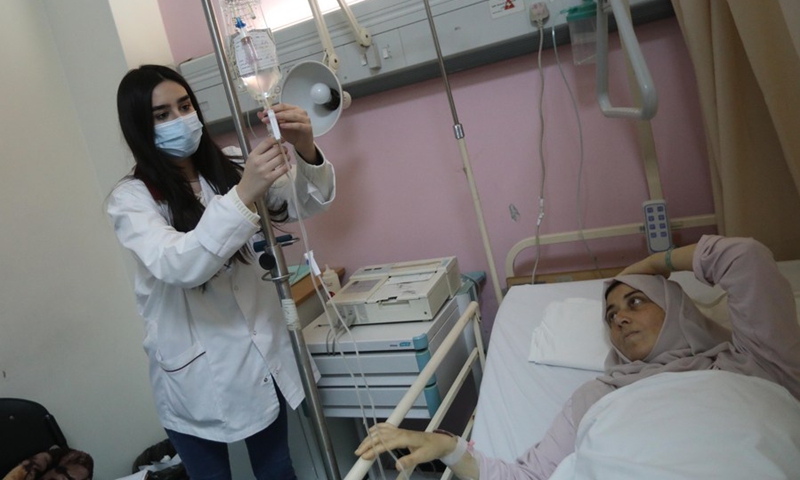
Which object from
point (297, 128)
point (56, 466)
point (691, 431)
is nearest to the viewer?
point (691, 431)

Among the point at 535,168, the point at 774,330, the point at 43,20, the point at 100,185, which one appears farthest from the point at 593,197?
the point at 43,20

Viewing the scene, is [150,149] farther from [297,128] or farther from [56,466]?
[56,466]

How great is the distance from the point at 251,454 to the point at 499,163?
1238 millimetres

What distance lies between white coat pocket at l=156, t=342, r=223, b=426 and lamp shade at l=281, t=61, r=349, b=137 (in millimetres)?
658

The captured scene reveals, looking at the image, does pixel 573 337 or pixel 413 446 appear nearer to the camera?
pixel 413 446

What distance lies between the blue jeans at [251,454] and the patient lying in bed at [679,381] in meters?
0.58

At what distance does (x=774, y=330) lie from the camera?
1087 millimetres

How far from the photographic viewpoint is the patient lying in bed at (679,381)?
93 centimetres

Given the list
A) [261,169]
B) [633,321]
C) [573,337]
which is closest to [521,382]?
[573,337]

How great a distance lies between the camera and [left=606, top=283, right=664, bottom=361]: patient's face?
126cm

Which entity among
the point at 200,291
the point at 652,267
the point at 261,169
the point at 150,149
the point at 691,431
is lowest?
the point at 691,431

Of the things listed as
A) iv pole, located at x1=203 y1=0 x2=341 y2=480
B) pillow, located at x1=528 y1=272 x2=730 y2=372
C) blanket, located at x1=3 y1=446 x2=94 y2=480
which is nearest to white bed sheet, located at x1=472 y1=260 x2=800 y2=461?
pillow, located at x1=528 y1=272 x2=730 y2=372

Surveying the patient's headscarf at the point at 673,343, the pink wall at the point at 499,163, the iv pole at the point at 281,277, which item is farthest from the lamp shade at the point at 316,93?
the patient's headscarf at the point at 673,343

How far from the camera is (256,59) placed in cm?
107
